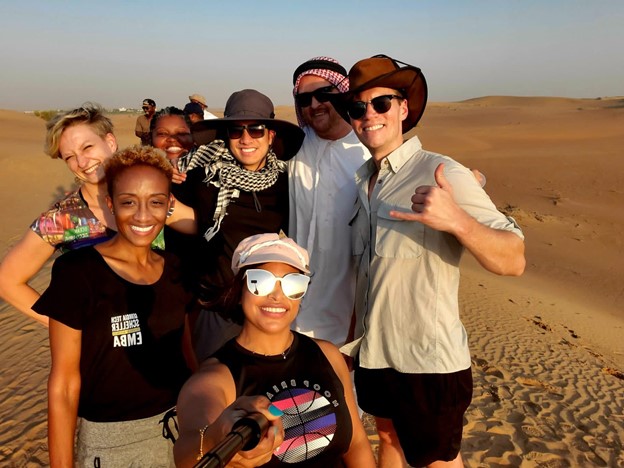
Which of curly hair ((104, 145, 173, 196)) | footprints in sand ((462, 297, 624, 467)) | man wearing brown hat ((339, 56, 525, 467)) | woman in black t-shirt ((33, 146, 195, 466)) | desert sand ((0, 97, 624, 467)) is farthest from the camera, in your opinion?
desert sand ((0, 97, 624, 467))

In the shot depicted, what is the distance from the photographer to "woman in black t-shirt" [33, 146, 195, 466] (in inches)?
85.1

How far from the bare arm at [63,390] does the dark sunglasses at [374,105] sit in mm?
1791

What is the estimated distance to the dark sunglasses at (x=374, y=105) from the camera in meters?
2.75

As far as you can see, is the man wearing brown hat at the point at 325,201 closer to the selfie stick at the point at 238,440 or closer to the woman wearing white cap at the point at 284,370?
the woman wearing white cap at the point at 284,370

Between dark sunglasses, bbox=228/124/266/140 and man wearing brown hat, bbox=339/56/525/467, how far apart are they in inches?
25.3

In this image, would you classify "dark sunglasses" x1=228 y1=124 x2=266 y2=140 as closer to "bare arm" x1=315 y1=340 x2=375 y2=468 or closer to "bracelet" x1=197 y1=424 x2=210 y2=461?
"bare arm" x1=315 y1=340 x2=375 y2=468

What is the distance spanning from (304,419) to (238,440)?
3.02 feet

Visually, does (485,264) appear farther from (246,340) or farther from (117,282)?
(117,282)

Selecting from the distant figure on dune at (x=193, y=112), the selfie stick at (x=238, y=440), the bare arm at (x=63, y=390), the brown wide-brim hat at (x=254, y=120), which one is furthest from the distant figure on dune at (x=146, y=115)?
the selfie stick at (x=238, y=440)

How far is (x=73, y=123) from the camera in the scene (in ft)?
8.74

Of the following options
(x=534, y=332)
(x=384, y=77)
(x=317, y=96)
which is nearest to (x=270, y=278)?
(x=384, y=77)

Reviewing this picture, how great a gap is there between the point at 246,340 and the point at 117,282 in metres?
0.64

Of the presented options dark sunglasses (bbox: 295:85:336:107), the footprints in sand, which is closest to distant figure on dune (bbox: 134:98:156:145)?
dark sunglasses (bbox: 295:85:336:107)

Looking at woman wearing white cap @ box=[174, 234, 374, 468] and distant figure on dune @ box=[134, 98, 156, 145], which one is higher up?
distant figure on dune @ box=[134, 98, 156, 145]
